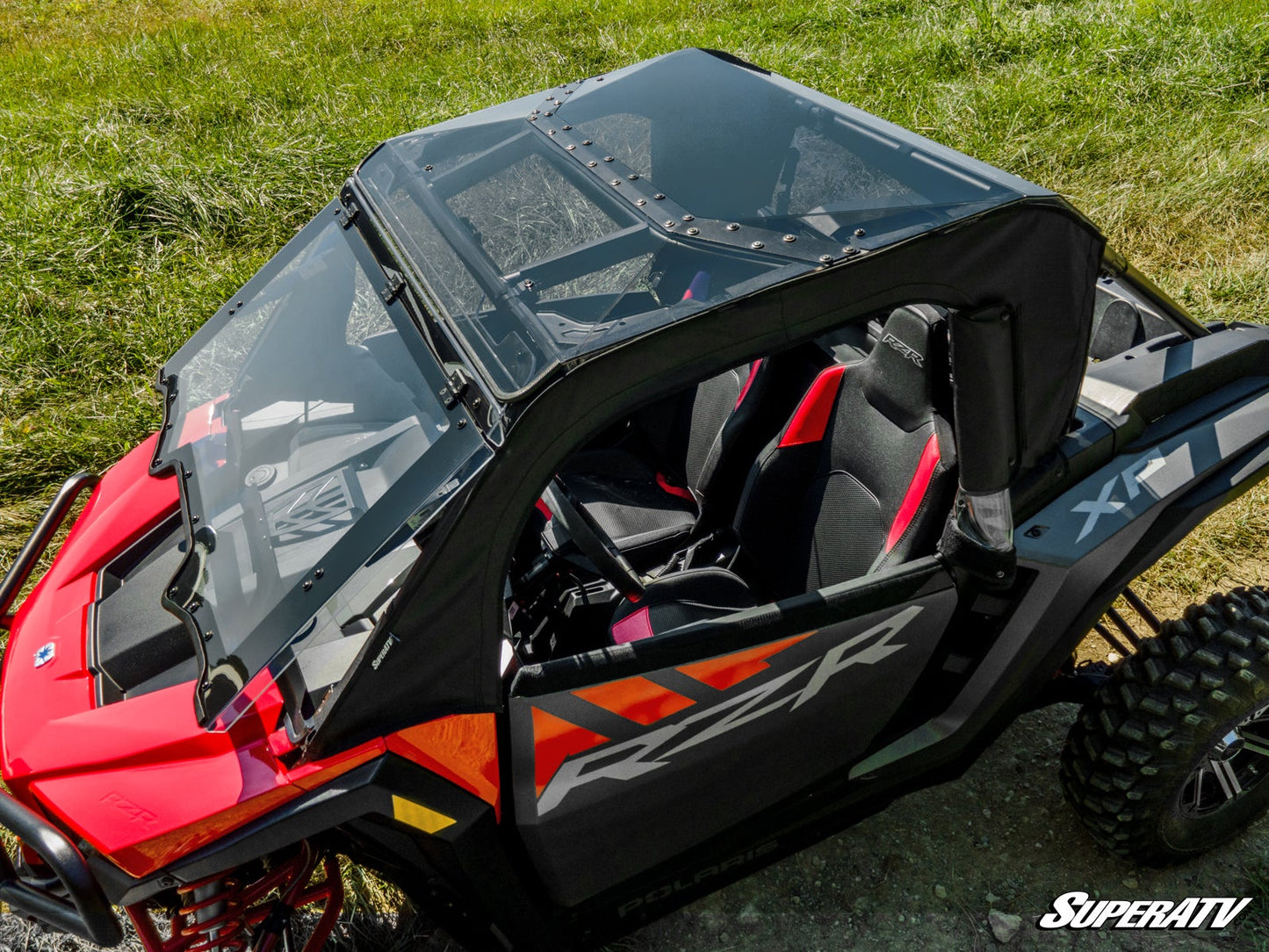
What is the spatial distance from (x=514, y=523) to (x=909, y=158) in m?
0.90

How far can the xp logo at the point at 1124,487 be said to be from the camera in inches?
73.1

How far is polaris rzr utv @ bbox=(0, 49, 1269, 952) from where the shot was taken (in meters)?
1.41

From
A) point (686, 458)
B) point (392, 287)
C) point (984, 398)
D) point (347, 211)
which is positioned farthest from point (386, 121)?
point (984, 398)

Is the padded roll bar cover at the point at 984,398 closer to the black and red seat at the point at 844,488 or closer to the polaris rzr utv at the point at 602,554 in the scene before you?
the polaris rzr utv at the point at 602,554

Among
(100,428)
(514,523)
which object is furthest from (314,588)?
(100,428)

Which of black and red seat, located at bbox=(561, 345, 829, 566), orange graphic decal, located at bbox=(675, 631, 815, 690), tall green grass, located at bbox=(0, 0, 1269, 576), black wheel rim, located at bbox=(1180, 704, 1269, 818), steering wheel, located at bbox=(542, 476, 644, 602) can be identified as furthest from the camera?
tall green grass, located at bbox=(0, 0, 1269, 576)

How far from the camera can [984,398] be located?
A: 64.7 inches

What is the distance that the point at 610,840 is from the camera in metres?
1.77

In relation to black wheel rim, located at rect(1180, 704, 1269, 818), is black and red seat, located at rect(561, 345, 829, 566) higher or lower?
higher

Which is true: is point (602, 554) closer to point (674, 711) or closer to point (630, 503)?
point (674, 711)

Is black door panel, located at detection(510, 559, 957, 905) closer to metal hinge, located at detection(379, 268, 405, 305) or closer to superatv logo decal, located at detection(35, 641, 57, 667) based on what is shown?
metal hinge, located at detection(379, 268, 405, 305)

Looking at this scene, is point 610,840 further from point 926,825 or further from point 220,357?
point 220,357

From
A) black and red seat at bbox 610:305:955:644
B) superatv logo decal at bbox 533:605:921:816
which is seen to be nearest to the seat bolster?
black and red seat at bbox 610:305:955:644

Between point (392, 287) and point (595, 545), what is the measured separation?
1.99 feet
